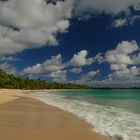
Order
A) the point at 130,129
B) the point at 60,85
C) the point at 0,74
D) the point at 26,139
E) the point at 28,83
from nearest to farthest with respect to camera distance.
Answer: the point at 26,139
the point at 130,129
the point at 0,74
the point at 28,83
the point at 60,85

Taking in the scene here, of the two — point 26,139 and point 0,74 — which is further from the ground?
point 0,74

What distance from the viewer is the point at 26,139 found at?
9070 mm

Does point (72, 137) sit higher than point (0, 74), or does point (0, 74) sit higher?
point (0, 74)

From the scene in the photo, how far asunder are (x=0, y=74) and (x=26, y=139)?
343 ft

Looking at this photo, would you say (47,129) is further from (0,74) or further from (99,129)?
(0,74)

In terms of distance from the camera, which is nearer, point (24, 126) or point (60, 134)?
point (60, 134)

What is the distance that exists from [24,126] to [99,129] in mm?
3374

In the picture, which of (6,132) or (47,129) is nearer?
(6,132)

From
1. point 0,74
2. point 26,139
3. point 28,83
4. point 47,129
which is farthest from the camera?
point 28,83

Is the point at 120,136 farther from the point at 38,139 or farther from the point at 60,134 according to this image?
the point at 38,139

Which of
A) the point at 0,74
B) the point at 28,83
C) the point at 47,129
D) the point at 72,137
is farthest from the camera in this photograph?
the point at 28,83

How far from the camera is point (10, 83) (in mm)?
116250

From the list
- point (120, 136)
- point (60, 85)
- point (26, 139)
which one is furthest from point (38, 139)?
point (60, 85)

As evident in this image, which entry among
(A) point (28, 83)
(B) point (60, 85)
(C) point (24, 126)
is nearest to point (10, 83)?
(A) point (28, 83)
